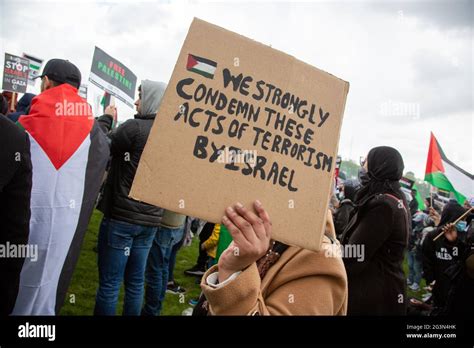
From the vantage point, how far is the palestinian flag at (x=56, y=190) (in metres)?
2.44

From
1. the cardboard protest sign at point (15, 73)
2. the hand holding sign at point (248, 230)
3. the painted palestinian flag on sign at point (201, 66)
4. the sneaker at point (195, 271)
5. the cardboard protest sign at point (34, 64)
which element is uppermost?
the cardboard protest sign at point (34, 64)

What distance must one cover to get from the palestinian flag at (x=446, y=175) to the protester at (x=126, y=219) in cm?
470

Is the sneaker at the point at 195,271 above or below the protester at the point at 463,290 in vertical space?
below

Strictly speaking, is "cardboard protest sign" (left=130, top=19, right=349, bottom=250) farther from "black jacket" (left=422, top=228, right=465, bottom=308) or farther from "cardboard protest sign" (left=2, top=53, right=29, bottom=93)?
"cardboard protest sign" (left=2, top=53, right=29, bottom=93)

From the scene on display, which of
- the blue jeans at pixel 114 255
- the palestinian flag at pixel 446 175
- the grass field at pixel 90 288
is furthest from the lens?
the palestinian flag at pixel 446 175

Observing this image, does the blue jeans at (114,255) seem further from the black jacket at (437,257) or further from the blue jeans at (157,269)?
the black jacket at (437,257)

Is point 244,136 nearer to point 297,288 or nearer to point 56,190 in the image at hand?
point 297,288

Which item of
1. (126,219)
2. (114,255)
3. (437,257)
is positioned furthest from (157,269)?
(437,257)

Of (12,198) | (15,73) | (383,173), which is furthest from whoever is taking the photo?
(15,73)

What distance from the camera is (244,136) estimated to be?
126 centimetres

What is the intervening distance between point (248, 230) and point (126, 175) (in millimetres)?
2223

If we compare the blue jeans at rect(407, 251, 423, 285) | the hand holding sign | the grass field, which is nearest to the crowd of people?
the hand holding sign

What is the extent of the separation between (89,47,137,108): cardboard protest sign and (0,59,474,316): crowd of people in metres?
1.37

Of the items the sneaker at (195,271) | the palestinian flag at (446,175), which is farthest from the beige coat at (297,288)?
the palestinian flag at (446,175)
